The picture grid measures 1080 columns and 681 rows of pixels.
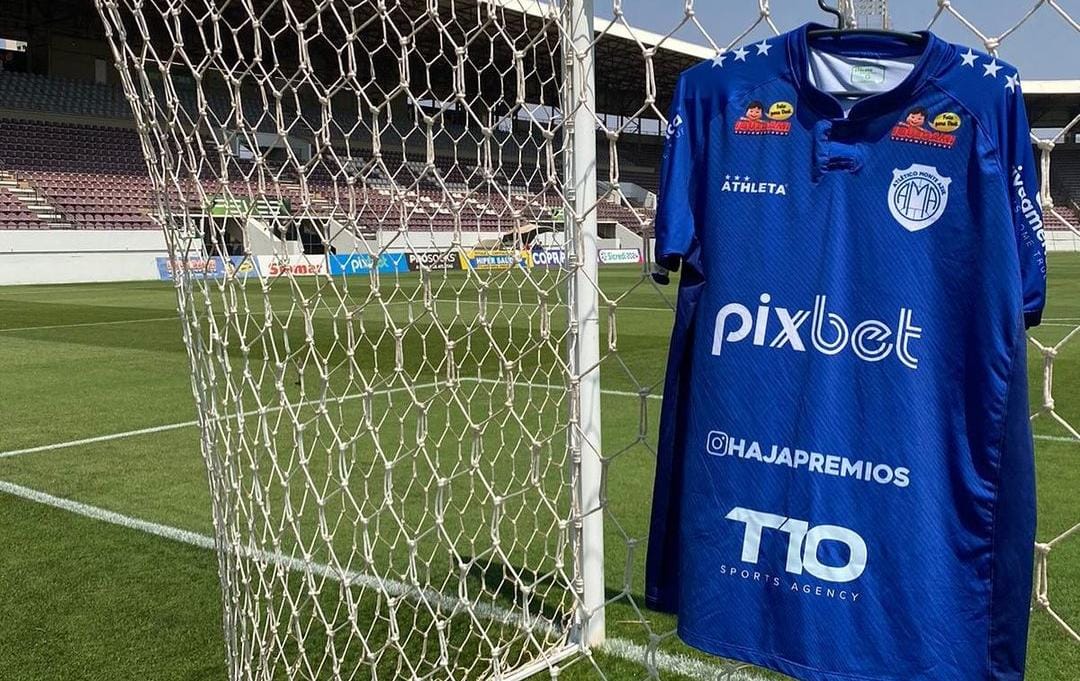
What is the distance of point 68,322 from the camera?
11.3m

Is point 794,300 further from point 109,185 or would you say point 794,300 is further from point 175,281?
point 109,185

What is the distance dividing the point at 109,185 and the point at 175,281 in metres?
23.8

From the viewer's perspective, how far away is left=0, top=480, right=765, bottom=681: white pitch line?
7.53ft

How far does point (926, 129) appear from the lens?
1.55m

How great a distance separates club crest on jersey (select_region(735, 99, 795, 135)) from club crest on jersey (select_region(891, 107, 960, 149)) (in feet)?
0.56

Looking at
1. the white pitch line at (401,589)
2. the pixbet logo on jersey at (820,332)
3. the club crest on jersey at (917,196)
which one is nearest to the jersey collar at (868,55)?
the club crest on jersey at (917,196)


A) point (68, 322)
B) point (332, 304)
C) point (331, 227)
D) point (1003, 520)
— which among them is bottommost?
point (68, 322)

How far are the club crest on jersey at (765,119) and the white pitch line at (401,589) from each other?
102 cm

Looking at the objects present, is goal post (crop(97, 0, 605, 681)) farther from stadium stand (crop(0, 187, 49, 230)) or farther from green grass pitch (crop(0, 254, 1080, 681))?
stadium stand (crop(0, 187, 49, 230))

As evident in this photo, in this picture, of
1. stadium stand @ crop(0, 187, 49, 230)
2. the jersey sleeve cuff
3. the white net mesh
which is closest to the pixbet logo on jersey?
the jersey sleeve cuff

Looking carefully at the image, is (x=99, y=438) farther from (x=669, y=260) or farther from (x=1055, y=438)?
(x=1055, y=438)

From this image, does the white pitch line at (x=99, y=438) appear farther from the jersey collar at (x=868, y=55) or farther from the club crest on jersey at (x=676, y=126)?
the jersey collar at (x=868, y=55)

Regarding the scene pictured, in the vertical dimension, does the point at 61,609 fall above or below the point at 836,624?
below

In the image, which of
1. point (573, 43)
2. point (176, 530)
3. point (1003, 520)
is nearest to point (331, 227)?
point (573, 43)
